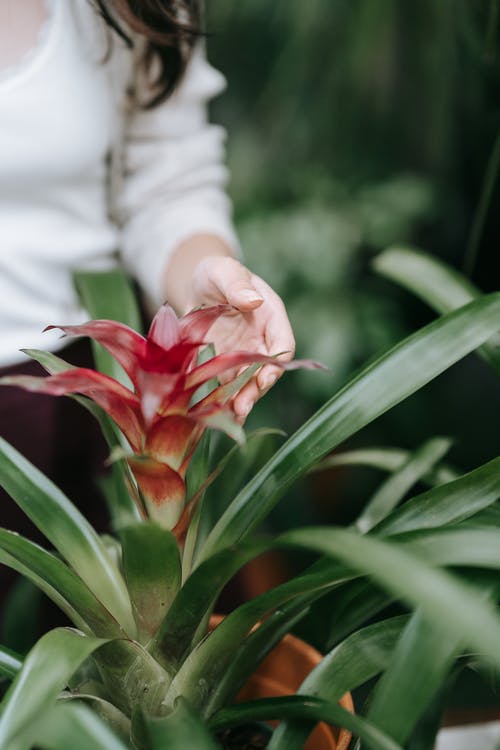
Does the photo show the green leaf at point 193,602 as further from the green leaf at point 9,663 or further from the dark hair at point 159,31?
the dark hair at point 159,31

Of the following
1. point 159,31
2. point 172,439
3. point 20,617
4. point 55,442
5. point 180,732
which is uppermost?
point 159,31

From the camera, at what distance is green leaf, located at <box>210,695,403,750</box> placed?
1.42ft

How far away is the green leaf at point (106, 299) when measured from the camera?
76 cm

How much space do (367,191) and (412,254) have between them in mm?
1084

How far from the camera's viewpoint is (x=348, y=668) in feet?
1.75

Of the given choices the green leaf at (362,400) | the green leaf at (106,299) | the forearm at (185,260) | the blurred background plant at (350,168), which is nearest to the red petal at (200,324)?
the green leaf at (362,400)

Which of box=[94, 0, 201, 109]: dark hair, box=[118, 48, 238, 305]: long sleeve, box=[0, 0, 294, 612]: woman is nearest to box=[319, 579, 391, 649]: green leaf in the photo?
box=[0, 0, 294, 612]: woman

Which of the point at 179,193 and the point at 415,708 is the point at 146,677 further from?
the point at 179,193

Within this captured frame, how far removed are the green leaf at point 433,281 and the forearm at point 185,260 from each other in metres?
0.20

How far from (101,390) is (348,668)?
0.81ft

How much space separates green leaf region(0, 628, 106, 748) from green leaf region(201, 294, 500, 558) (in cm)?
14

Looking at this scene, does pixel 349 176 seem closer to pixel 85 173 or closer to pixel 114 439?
pixel 85 173

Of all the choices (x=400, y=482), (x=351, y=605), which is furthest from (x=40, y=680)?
(x=400, y=482)

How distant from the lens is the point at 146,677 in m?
0.54
